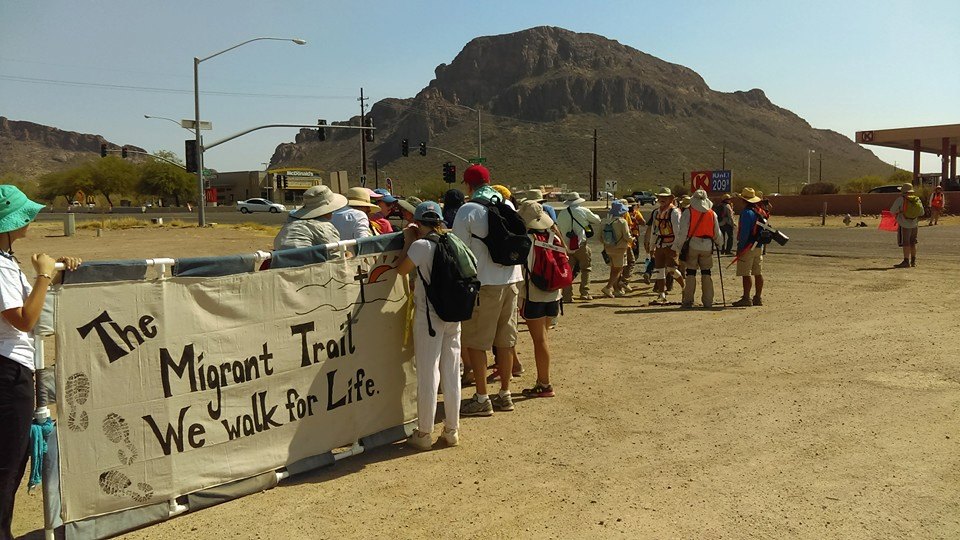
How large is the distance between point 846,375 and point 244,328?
5868 millimetres

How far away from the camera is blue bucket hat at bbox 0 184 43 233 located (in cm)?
393

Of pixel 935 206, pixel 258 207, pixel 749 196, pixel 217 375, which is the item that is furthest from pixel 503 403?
pixel 258 207

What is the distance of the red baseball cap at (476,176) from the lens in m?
6.68

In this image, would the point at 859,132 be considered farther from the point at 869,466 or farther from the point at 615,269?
the point at 869,466

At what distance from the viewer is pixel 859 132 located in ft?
197

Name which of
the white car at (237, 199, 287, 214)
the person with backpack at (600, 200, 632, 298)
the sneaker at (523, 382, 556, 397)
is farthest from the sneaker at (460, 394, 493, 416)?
the white car at (237, 199, 287, 214)

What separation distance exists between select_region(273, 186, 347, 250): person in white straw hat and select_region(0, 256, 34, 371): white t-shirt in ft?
7.19

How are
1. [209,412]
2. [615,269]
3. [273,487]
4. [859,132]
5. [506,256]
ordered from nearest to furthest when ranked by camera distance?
[209,412]
[273,487]
[506,256]
[615,269]
[859,132]

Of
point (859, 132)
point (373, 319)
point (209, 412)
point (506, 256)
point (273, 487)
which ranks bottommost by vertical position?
point (273, 487)

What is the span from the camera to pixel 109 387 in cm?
433

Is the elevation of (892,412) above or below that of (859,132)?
below

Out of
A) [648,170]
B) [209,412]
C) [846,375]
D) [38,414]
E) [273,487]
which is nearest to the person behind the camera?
[38,414]

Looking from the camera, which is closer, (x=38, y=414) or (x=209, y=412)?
(x=38, y=414)

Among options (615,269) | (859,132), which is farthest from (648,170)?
(615,269)
